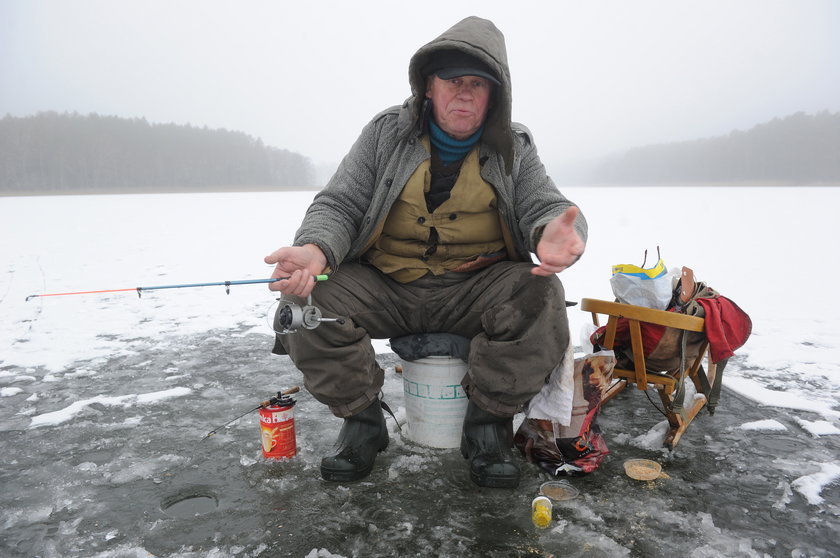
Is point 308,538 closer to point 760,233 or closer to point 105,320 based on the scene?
point 105,320

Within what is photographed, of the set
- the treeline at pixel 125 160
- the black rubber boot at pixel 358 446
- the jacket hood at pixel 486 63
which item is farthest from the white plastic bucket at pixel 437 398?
the treeline at pixel 125 160

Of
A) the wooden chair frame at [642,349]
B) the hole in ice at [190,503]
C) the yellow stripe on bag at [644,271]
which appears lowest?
the hole in ice at [190,503]

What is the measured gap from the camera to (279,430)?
259 centimetres

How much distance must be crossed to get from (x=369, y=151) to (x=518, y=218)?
82 cm

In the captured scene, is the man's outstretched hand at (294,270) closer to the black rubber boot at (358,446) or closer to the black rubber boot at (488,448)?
the black rubber boot at (358,446)

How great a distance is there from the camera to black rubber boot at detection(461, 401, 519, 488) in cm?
239

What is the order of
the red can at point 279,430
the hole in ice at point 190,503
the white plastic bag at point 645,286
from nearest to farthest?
1. the hole in ice at point 190,503
2. the red can at point 279,430
3. the white plastic bag at point 645,286

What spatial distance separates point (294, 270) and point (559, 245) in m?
1.07

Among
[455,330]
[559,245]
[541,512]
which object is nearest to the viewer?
[541,512]

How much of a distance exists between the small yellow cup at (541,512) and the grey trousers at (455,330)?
433mm

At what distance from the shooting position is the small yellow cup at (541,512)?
6.96ft

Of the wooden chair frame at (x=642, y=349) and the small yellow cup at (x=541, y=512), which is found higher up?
the wooden chair frame at (x=642, y=349)

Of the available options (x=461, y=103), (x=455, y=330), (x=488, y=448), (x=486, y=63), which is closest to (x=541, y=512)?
(x=488, y=448)

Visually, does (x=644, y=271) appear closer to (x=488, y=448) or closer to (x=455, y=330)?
(x=455, y=330)
